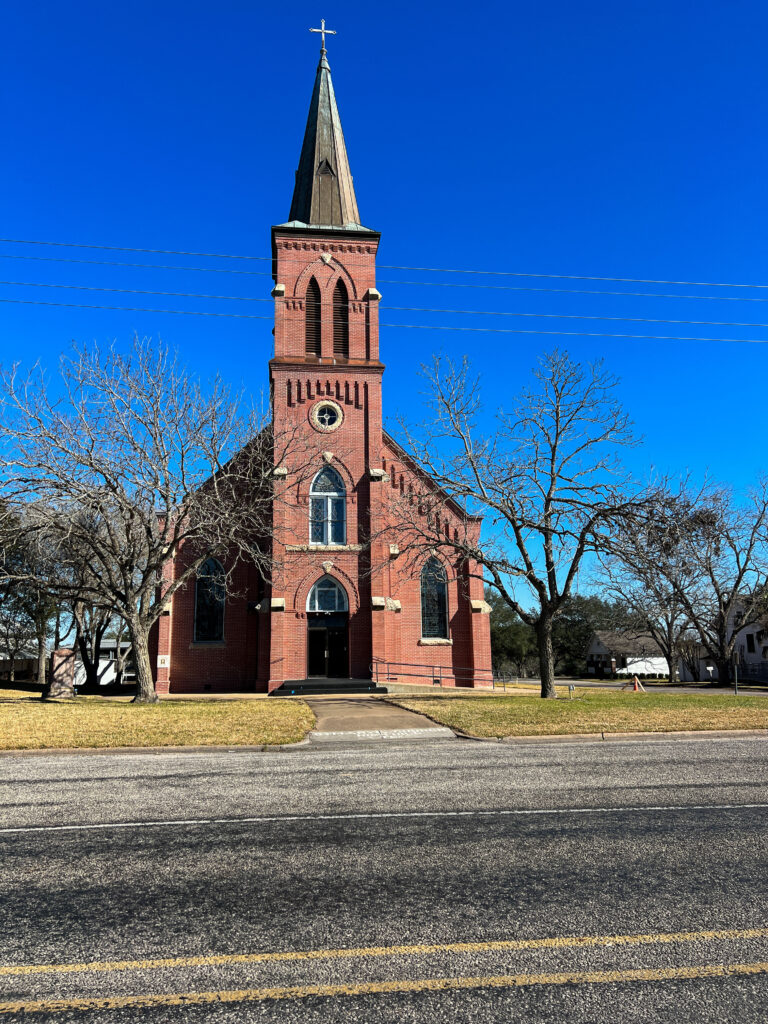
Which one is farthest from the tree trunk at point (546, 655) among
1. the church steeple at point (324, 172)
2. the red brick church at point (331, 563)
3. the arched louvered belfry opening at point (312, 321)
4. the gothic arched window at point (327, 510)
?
the church steeple at point (324, 172)

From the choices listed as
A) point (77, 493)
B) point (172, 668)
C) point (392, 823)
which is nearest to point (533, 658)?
point (172, 668)

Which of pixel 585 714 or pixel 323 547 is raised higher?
pixel 323 547

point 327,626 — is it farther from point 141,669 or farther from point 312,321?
point 312,321

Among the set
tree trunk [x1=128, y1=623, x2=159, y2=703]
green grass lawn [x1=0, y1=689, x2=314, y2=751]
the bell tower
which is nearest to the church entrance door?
the bell tower

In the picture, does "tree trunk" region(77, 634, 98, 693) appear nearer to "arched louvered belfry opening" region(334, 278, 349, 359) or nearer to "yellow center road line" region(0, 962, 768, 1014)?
"arched louvered belfry opening" region(334, 278, 349, 359)

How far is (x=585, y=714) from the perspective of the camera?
15359 millimetres

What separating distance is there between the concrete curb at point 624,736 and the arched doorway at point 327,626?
14.7 m

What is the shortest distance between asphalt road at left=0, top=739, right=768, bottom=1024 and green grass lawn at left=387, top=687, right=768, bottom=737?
199 inches

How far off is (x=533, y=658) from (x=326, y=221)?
56.3m

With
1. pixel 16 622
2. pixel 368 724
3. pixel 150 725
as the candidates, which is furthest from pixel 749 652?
pixel 150 725

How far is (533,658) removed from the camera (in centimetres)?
7569

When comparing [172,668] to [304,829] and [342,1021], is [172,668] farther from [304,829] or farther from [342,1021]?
[342,1021]

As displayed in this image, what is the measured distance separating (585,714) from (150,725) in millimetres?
9147

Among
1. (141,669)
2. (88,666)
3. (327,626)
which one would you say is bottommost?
(88,666)
